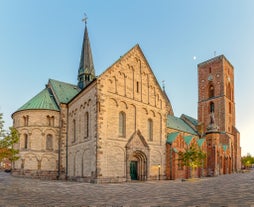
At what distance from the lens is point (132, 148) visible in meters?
33.4

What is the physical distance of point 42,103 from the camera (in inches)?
1539

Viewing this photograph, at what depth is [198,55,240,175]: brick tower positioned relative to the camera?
6256 centimetres

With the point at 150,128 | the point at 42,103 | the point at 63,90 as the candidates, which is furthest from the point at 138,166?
the point at 63,90

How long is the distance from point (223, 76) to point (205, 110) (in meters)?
10.3

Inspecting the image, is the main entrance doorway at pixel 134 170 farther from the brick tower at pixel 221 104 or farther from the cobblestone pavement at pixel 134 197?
the brick tower at pixel 221 104

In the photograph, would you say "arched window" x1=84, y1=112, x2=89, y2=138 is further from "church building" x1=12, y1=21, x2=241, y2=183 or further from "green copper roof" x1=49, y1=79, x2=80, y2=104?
"green copper roof" x1=49, y1=79, x2=80, y2=104

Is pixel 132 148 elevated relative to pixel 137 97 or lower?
lower

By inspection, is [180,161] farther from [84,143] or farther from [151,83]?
[84,143]

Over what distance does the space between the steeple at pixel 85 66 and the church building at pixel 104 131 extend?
18.7 feet

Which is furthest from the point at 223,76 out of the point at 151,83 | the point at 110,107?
the point at 110,107

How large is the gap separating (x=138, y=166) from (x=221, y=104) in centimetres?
3822

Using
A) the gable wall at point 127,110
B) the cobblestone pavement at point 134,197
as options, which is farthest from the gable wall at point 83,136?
the cobblestone pavement at point 134,197

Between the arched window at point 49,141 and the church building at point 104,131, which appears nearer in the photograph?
the church building at point 104,131

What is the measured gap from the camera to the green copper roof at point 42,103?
38.5m
